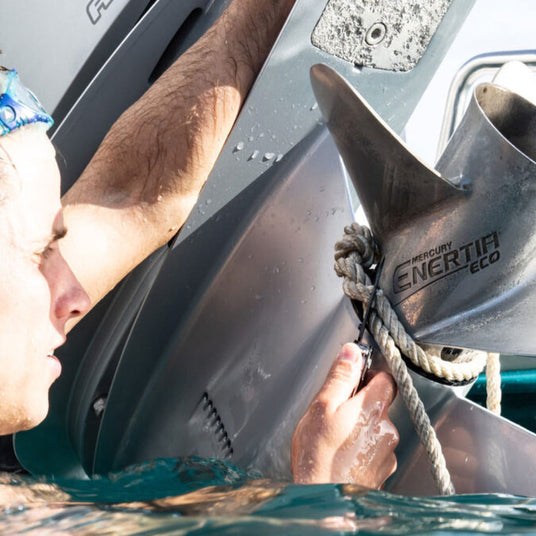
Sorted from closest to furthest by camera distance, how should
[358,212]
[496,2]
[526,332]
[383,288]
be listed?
[526,332] → [383,288] → [358,212] → [496,2]

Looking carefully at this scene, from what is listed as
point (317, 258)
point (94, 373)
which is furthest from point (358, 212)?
point (94, 373)

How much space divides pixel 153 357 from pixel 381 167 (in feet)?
2.26

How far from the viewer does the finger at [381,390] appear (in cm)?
136

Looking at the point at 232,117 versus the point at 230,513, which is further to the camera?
the point at 232,117

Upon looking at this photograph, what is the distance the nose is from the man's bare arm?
0.30m

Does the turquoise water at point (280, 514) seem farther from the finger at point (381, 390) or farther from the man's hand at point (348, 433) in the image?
the finger at point (381, 390)

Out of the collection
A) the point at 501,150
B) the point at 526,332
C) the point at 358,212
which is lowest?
the point at 526,332

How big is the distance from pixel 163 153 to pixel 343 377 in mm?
629

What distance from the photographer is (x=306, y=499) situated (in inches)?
47.3

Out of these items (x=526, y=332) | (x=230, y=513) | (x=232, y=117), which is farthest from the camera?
(x=232, y=117)

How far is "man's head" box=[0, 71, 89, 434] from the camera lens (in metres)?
1.25

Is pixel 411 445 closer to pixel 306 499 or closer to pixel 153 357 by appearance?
pixel 306 499

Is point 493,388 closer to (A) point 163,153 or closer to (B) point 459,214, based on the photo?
(B) point 459,214

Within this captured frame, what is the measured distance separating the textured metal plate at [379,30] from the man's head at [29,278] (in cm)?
60
